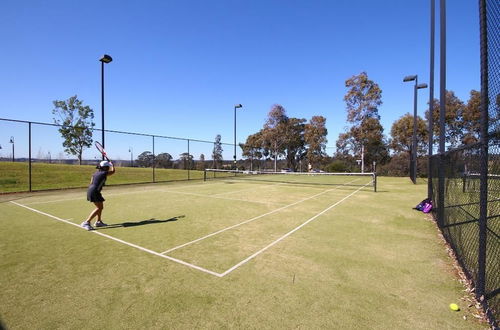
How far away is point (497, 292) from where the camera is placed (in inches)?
122

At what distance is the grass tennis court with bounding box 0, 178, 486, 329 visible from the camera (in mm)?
2818

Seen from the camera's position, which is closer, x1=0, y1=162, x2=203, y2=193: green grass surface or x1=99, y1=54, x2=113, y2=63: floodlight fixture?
x1=99, y1=54, x2=113, y2=63: floodlight fixture

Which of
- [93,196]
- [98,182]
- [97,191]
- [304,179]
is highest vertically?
[98,182]

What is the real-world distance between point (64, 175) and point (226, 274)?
22058 mm

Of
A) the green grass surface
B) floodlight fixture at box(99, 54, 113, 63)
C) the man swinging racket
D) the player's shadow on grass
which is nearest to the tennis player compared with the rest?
the man swinging racket

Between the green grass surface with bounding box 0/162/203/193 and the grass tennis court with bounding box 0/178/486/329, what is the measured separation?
36.9 feet

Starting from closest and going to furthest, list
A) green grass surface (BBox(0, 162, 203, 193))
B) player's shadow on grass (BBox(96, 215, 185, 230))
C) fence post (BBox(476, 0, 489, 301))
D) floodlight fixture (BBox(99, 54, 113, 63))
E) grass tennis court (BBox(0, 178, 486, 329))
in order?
grass tennis court (BBox(0, 178, 486, 329)) → fence post (BBox(476, 0, 489, 301)) → player's shadow on grass (BBox(96, 215, 185, 230)) → floodlight fixture (BBox(99, 54, 113, 63)) → green grass surface (BBox(0, 162, 203, 193))

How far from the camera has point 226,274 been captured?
12.7ft

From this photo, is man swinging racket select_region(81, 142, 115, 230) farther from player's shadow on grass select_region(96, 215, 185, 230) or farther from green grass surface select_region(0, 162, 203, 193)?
green grass surface select_region(0, 162, 203, 193)

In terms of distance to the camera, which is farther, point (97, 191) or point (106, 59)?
point (106, 59)

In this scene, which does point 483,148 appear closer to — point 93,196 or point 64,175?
point 93,196

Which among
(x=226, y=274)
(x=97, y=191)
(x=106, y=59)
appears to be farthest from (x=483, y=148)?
(x=106, y=59)

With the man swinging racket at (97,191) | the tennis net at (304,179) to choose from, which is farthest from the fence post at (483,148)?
the tennis net at (304,179)

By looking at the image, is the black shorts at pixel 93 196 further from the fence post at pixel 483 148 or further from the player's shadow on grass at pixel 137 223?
the fence post at pixel 483 148
